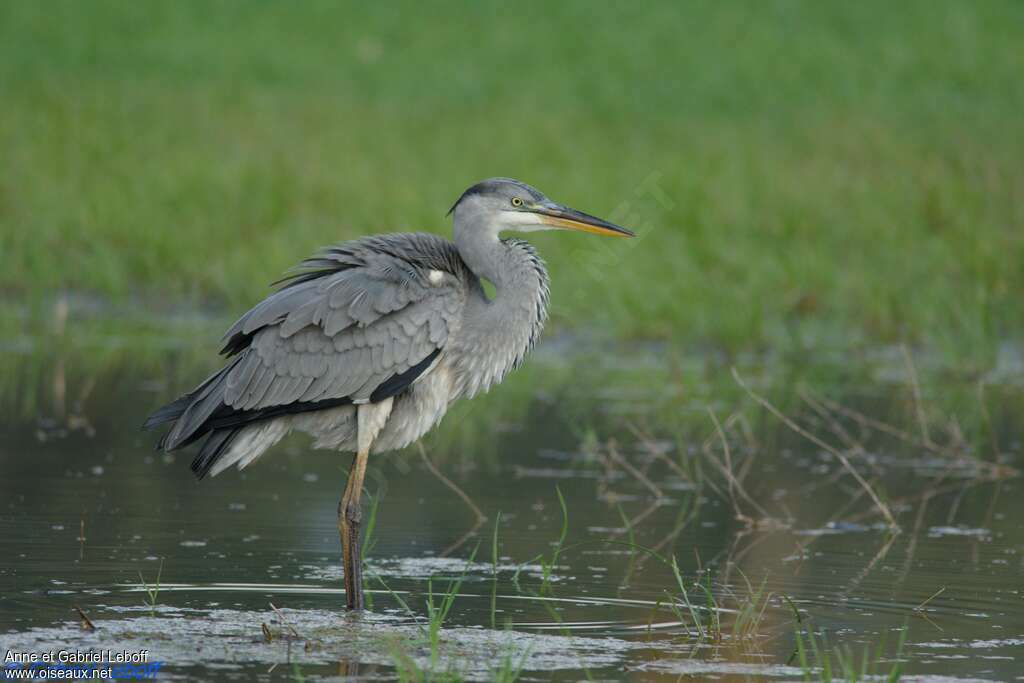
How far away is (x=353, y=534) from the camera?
6750mm

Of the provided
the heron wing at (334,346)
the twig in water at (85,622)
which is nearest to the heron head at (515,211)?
the heron wing at (334,346)

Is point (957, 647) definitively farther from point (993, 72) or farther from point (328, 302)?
point (993, 72)

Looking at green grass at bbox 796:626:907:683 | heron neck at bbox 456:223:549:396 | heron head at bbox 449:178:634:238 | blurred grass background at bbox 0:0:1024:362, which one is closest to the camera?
green grass at bbox 796:626:907:683

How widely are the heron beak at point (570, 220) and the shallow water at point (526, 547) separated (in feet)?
4.23

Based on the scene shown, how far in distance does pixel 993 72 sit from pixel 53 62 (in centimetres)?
1197

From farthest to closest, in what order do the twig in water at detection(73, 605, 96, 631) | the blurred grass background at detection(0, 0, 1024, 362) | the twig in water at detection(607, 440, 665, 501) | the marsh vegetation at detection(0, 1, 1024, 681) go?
the blurred grass background at detection(0, 0, 1024, 362) → the twig in water at detection(607, 440, 665, 501) → the marsh vegetation at detection(0, 1, 1024, 681) → the twig in water at detection(73, 605, 96, 631)

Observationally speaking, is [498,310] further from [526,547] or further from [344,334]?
[526,547]

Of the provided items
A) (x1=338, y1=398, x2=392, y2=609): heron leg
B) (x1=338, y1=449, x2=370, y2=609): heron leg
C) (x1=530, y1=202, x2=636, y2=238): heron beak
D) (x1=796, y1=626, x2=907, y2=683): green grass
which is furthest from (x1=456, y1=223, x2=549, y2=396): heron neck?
(x1=796, y1=626, x2=907, y2=683): green grass

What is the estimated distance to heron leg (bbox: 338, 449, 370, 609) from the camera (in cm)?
639

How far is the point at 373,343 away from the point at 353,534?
739 millimetres

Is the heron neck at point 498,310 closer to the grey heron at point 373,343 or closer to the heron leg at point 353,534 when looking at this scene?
the grey heron at point 373,343

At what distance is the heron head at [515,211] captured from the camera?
7359 mm

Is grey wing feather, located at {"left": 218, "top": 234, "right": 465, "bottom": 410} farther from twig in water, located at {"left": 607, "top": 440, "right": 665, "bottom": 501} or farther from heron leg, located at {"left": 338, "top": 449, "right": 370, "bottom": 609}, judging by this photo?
twig in water, located at {"left": 607, "top": 440, "right": 665, "bottom": 501}

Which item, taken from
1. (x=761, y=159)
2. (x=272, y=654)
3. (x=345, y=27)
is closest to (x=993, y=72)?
(x=761, y=159)
